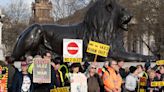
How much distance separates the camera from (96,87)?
41.7 feet

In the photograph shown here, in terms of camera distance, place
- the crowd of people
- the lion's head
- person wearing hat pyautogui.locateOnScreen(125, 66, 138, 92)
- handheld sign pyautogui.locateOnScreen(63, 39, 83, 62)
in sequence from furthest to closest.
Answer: the lion's head, person wearing hat pyautogui.locateOnScreen(125, 66, 138, 92), handheld sign pyautogui.locateOnScreen(63, 39, 83, 62), the crowd of people

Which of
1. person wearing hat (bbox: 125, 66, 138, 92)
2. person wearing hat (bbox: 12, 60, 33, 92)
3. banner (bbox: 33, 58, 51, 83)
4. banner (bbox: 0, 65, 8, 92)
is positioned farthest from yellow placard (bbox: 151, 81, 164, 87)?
banner (bbox: 0, 65, 8, 92)

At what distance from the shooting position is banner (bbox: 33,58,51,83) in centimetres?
1188

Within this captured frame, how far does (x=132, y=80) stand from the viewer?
589 inches

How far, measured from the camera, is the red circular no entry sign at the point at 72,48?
14.5 meters

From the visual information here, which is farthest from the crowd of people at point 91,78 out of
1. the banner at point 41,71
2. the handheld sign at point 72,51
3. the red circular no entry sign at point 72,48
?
the red circular no entry sign at point 72,48

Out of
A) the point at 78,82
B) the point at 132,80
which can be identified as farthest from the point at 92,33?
the point at 78,82

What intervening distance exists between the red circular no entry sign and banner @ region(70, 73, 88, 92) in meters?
2.01

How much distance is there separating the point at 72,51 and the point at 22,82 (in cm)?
314

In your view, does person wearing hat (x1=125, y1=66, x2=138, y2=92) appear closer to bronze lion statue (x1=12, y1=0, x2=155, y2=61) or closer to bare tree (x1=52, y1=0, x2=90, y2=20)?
bronze lion statue (x1=12, y1=0, x2=155, y2=61)

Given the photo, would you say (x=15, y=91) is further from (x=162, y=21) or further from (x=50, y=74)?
(x=162, y=21)

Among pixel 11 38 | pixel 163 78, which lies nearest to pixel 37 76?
pixel 163 78

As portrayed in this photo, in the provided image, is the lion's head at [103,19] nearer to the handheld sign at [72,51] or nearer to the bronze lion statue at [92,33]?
the bronze lion statue at [92,33]

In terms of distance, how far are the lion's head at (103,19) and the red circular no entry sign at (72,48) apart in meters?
6.24
